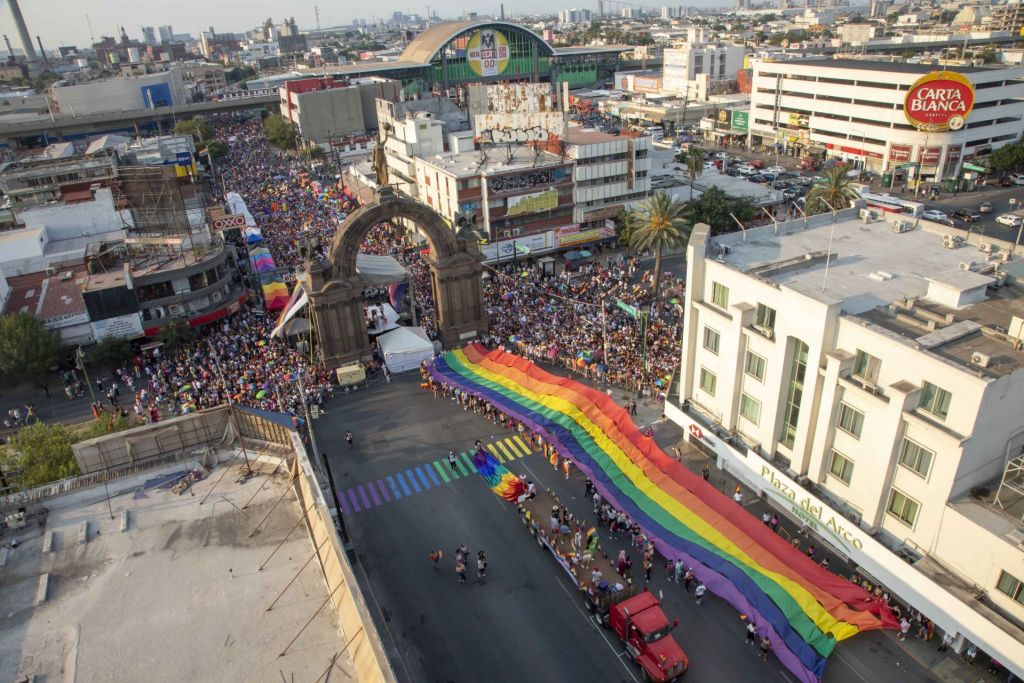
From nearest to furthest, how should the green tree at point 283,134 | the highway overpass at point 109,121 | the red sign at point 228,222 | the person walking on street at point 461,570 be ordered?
the person walking on street at point 461,570
the red sign at point 228,222
the green tree at point 283,134
the highway overpass at point 109,121

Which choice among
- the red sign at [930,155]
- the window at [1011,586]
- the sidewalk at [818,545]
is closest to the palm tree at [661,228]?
the sidewalk at [818,545]

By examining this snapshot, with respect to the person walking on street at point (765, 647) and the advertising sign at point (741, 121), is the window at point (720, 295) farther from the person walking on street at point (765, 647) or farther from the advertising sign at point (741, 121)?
the advertising sign at point (741, 121)

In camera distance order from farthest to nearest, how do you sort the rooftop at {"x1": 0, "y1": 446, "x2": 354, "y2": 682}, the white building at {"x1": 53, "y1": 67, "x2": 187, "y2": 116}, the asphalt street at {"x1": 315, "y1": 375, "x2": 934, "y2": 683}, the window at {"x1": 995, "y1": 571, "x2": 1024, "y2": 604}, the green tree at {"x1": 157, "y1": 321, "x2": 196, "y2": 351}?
the white building at {"x1": 53, "y1": 67, "x2": 187, "y2": 116} < the green tree at {"x1": 157, "y1": 321, "x2": 196, "y2": 351} < the asphalt street at {"x1": 315, "y1": 375, "x2": 934, "y2": 683} < the window at {"x1": 995, "y1": 571, "x2": 1024, "y2": 604} < the rooftop at {"x1": 0, "y1": 446, "x2": 354, "y2": 682}

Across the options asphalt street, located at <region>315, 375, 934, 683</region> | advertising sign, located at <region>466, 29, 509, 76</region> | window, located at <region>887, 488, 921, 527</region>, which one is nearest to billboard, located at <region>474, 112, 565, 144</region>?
asphalt street, located at <region>315, 375, 934, 683</region>

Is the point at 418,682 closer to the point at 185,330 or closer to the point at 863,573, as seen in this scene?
the point at 863,573

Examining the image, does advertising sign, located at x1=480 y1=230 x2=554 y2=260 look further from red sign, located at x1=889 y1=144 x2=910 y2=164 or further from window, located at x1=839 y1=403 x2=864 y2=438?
red sign, located at x1=889 y1=144 x2=910 y2=164

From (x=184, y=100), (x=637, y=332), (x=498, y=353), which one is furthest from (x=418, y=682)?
(x=184, y=100)

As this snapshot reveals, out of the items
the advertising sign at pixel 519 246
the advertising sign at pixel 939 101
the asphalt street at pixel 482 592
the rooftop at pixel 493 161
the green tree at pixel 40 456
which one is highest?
→ the advertising sign at pixel 939 101
